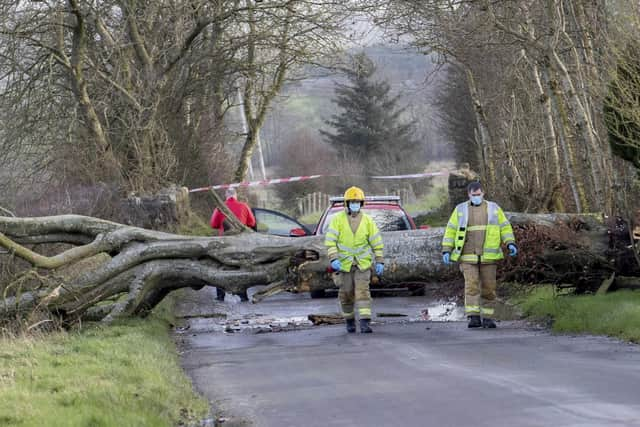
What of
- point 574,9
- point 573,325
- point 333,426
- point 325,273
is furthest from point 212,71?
point 333,426

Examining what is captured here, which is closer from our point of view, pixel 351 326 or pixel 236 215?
pixel 351 326

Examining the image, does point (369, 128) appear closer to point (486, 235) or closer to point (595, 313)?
point (486, 235)

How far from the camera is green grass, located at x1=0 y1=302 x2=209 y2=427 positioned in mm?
8180

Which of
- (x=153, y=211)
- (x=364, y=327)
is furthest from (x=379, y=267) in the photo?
(x=153, y=211)

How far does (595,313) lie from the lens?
47.1 ft

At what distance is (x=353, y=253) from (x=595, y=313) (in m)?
3.24

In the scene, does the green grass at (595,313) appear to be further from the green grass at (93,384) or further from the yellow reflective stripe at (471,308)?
the green grass at (93,384)

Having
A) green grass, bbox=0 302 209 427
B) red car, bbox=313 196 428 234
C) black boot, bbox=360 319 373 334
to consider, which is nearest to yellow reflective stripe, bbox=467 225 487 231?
black boot, bbox=360 319 373 334

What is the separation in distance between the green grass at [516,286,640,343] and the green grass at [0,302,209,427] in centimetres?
495

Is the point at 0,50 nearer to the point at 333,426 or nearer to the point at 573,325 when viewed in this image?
the point at 573,325

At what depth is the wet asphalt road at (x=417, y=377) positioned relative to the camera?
825cm

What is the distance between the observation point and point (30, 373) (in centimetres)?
991

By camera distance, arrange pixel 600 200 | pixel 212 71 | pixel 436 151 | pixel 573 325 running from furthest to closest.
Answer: pixel 436 151 → pixel 212 71 → pixel 600 200 → pixel 573 325

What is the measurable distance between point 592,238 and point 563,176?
10.3m
